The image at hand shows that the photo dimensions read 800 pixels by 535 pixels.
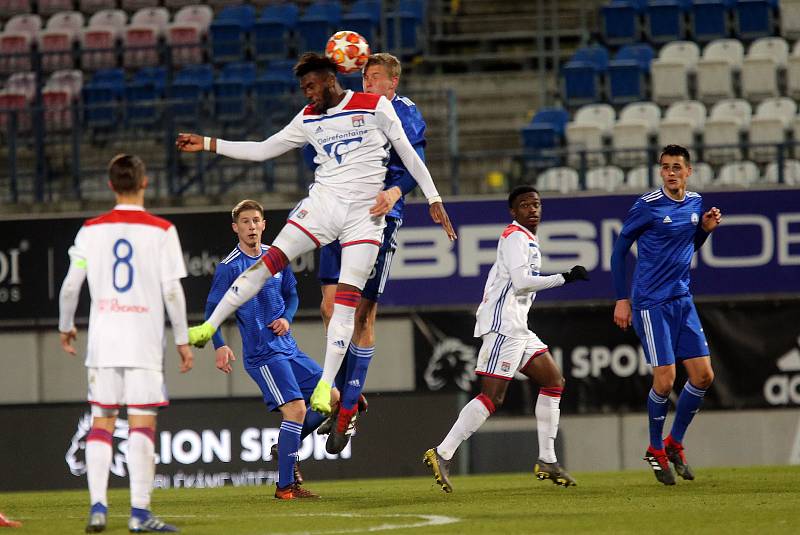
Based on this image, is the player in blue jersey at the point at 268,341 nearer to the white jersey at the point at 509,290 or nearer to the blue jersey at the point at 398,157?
the blue jersey at the point at 398,157

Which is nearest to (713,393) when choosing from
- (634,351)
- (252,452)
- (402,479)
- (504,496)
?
(634,351)

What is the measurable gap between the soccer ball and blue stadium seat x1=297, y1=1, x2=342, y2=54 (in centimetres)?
865

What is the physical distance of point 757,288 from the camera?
14.2m

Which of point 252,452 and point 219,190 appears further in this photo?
point 219,190

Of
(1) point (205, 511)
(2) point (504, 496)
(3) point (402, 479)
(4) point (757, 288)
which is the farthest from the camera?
(4) point (757, 288)

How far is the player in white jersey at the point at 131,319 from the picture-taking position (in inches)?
260

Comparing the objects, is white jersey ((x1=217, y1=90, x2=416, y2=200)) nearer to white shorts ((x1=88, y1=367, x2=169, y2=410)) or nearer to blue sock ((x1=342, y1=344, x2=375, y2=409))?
blue sock ((x1=342, y1=344, x2=375, y2=409))

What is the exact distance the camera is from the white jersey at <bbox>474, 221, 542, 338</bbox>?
9.39 m

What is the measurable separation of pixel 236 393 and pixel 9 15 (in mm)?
9049

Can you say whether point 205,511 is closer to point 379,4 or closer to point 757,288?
point 757,288

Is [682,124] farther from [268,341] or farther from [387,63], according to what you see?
[268,341]

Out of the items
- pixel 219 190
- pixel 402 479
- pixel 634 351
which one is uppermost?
pixel 219 190

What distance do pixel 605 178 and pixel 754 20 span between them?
432cm

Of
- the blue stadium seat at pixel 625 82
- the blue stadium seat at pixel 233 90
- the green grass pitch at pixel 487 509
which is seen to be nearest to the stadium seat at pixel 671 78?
the blue stadium seat at pixel 625 82
